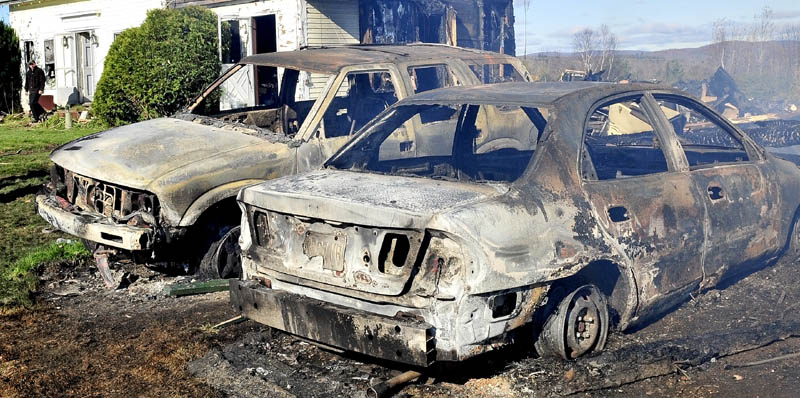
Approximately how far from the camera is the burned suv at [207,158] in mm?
5785

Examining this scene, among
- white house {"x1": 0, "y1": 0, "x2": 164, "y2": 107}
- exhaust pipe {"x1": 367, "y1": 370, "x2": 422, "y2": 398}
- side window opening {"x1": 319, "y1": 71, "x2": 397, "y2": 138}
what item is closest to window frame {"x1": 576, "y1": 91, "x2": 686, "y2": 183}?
exhaust pipe {"x1": 367, "y1": 370, "x2": 422, "y2": 398}

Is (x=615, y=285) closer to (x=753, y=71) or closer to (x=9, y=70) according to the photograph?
(x=9, y=70)

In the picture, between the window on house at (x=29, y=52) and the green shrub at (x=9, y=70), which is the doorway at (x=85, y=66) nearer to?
the window on house at (x=29, y=52)

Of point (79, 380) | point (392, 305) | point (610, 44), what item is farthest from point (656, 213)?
point (610, 44)

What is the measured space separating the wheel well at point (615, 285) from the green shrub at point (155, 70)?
1263cm

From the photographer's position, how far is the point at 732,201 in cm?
530

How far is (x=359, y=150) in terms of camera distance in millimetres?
5199

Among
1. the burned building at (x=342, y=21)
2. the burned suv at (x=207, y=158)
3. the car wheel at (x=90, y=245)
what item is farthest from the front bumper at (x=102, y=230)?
the burned building at (x=342, y=21)

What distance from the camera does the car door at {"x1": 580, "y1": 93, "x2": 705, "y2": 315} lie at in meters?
4.50

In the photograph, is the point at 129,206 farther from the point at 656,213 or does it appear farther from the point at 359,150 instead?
the point at 656,213

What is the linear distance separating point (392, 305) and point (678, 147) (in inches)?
92.3

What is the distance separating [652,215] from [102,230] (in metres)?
3.69

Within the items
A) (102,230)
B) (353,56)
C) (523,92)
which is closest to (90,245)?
(102,230)

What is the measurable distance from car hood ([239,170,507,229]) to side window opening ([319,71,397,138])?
79.6 inches
